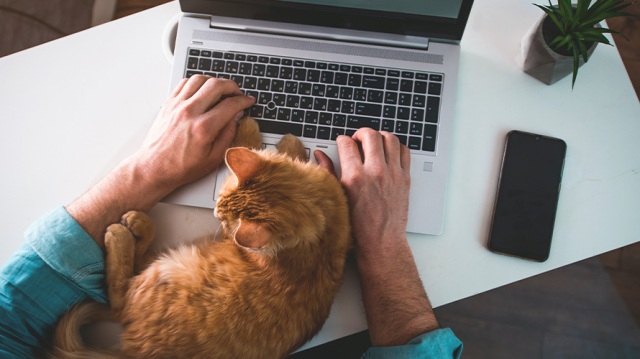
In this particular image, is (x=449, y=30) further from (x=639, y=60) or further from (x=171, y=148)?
(x=639, y=60)

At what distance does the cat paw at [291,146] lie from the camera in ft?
3.06

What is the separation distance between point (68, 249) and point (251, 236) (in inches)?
13.5

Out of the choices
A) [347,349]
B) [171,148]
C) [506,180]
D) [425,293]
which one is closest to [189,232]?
[171,148]

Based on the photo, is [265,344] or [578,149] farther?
[578,149]

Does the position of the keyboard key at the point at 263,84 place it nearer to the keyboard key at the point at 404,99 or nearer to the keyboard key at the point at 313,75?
the keyboard key at the point at 313,75

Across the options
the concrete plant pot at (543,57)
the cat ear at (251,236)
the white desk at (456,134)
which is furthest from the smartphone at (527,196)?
the cat ear at (251,236)

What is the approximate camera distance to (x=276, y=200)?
872 millimetres

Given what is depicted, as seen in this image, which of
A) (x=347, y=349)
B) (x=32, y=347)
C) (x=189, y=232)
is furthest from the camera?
(x=347, y=349)

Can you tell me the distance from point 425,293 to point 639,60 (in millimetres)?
1181

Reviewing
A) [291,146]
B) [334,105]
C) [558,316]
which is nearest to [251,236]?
[291,146]

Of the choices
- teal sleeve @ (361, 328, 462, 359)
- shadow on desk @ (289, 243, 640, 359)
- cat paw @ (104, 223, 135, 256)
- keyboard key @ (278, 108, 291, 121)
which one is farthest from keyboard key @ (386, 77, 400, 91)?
shadow on desk @ (289, 243, 640, 359)

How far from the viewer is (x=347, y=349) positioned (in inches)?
57.4

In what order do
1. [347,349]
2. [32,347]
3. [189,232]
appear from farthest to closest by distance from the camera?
[347,349], [189,232], [32,347]

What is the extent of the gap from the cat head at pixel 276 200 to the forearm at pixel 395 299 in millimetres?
132
